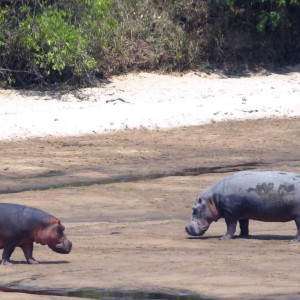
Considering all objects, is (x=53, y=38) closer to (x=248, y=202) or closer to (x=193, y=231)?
(x=193, y=231)

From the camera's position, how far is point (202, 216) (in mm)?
11805

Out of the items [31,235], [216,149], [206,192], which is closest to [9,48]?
[216,149]

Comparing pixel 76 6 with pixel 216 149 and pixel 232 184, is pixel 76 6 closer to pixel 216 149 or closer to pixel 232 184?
pixel 216 149

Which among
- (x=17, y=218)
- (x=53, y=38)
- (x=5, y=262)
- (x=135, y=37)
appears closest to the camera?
(x=17, y=218)

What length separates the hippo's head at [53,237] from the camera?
10.1 m

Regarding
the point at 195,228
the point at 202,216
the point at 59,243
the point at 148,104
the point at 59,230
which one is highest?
the point at 59,230

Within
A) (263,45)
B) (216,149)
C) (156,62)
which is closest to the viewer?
(216,149)

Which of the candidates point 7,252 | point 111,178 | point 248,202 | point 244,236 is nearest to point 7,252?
point 7,252

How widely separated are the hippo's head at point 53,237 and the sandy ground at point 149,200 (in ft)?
0.48

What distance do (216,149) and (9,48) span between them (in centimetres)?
541

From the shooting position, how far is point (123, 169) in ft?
57.3

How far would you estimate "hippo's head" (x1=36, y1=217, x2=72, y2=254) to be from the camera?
1011 centimetres

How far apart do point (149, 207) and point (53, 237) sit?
4.28 meters

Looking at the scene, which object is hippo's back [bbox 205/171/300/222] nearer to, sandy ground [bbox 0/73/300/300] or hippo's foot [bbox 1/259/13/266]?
sandy ground [bbox 0/73/300/300]
